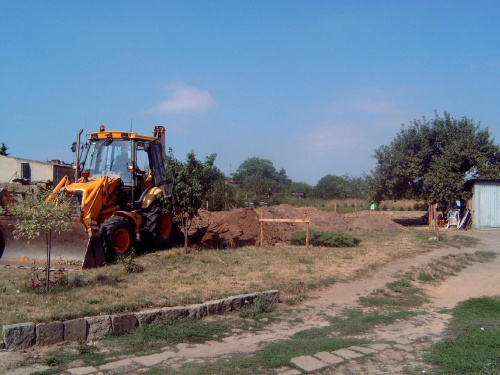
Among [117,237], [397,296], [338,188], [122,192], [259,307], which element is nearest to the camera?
[259,307]

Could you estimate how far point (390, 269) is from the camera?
43.9 ft

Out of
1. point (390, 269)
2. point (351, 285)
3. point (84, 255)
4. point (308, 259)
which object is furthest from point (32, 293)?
point (390, 269)

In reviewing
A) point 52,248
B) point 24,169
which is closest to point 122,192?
point 52,248

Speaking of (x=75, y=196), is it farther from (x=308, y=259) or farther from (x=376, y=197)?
(x=376, y=197)

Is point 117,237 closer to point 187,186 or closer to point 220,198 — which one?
point 187,186

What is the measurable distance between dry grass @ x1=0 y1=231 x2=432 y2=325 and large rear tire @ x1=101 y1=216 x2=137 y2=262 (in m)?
0.60

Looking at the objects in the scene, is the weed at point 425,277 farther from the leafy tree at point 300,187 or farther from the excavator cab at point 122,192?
the leafy tree at point 300,187

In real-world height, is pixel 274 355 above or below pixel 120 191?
below

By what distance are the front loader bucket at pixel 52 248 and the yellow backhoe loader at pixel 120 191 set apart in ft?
0.55

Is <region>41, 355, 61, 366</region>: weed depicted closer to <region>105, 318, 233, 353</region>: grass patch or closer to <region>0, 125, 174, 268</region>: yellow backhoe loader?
<region>105, 318, 233, 353</region>: grass patch

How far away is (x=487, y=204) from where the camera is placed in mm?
26078

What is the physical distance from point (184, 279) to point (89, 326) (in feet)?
11.3

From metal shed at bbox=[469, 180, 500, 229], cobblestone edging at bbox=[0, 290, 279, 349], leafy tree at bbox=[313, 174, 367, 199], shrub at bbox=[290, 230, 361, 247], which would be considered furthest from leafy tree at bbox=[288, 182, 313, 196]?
cobblestone edging at bbox=[0, 290, 279, 349]

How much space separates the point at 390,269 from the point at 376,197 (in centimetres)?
1779
